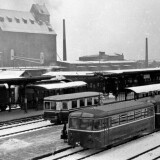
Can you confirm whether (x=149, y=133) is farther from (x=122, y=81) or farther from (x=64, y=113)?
(x=122, y=81)

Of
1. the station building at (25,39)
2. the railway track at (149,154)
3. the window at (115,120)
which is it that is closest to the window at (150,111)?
the railway track at (149,154)

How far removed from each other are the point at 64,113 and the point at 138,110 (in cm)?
674

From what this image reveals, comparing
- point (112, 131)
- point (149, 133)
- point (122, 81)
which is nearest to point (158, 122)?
point (149, 133)

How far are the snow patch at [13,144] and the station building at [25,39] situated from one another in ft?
205

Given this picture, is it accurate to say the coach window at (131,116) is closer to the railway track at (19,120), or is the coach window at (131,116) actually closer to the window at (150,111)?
the window at (150,111)

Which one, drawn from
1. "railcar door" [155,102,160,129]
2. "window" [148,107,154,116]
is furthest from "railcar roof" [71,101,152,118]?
"railcar door" [155,102,160,129]

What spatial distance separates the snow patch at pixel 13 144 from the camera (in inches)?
643

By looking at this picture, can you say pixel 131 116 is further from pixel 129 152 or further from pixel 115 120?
pixel 129 152

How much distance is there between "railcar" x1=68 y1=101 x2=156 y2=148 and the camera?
14875mm

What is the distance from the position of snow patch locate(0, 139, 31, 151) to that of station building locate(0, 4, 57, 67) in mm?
62604

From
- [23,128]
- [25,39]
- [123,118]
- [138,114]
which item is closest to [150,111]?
[138,114]

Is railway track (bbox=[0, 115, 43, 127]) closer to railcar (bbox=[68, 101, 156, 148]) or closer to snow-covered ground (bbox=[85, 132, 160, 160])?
railcar (bbox=[68, 101, 156, 148])

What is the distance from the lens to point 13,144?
671 inches

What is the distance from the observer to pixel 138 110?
1753 cm
